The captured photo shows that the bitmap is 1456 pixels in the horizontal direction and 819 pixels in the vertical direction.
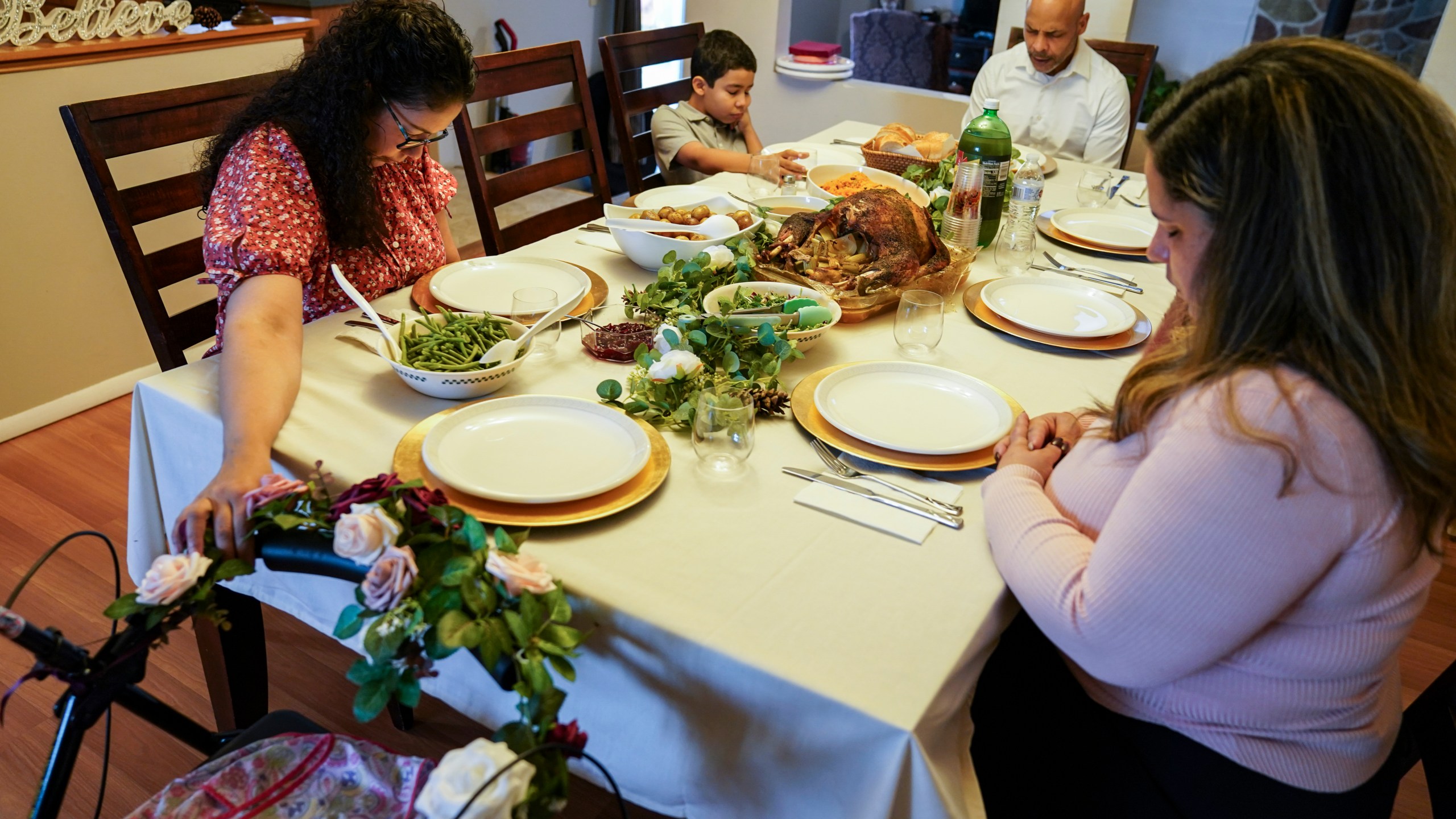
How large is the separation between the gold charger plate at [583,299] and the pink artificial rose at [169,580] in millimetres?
672

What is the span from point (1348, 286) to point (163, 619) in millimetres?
1052

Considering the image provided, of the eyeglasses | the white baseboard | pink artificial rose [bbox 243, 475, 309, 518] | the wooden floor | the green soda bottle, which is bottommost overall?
the wooden floor

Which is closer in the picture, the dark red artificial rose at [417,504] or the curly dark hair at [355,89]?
the dark red artificial rose at [417,504]

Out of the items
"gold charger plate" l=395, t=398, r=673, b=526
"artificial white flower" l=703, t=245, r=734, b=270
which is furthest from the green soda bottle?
"gold charger plate" l=395, t=398, r=673, b=526

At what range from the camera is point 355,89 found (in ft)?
4.78

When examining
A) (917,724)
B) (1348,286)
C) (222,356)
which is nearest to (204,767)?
(222,356)

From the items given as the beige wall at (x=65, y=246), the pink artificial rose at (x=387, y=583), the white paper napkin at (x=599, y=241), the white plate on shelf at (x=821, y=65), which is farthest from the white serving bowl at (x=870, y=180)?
the white plate on shelf at (x=821, y=65)

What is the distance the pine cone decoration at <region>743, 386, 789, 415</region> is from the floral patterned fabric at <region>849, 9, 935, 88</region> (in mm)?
3534

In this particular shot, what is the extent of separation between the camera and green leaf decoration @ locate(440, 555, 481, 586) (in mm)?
792

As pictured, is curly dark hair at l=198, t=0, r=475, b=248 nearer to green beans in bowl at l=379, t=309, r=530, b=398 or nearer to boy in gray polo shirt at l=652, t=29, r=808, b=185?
green beans in bowl at l=379, t=309, r=530, b=398

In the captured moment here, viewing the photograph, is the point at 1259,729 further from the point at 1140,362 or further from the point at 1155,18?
the point at 1155,18

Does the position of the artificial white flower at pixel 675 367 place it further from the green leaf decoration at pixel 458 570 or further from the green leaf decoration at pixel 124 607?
the green leaf decoration at pixel 124 607

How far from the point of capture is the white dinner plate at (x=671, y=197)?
76.9 inches

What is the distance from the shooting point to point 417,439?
3.65 feet
